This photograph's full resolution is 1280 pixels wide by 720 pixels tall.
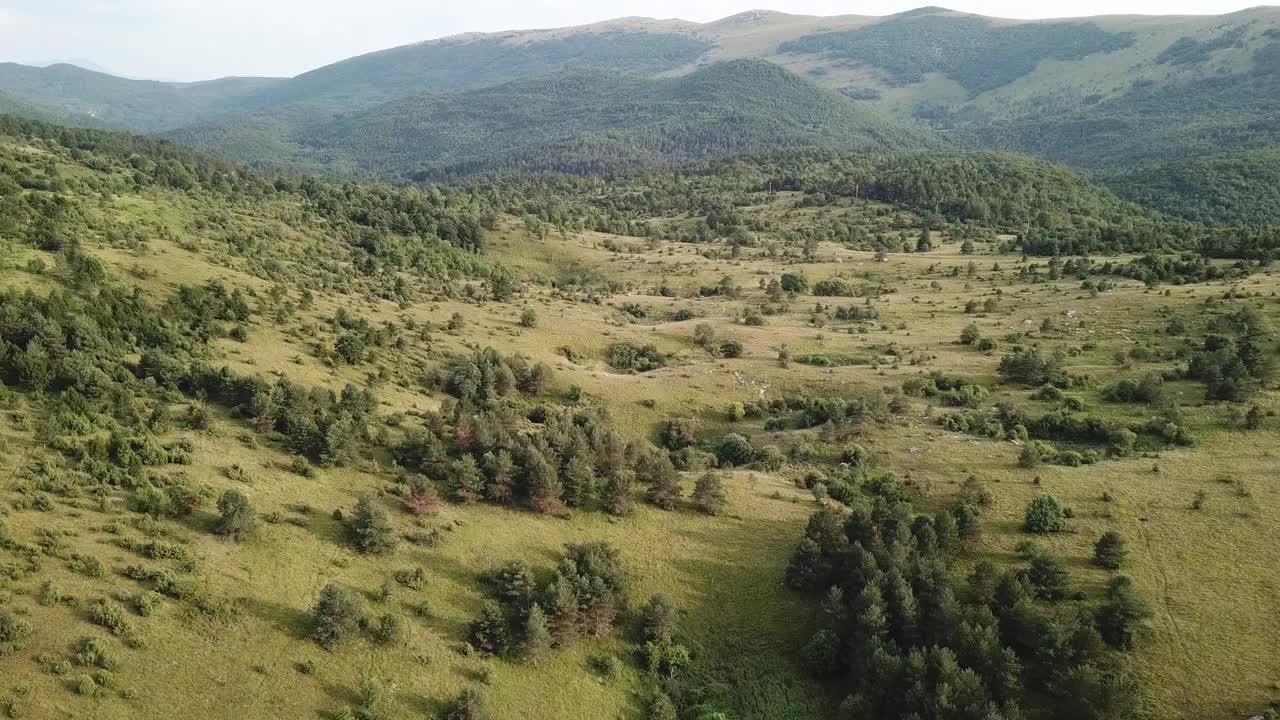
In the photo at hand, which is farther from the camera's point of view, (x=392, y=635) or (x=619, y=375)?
(x=619, y=375)

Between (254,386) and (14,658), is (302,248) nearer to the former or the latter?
(254,386)

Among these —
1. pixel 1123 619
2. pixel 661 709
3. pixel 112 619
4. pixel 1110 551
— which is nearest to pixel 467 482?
pixel 661 709

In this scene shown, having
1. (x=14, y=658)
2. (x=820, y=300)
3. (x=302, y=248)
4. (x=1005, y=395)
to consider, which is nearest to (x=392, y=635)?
(x=14, y=658)

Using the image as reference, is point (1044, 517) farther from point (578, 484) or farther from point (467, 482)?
point (467, 482)

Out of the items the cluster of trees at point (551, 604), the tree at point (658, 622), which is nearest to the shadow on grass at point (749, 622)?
the tree at point (658, 622)

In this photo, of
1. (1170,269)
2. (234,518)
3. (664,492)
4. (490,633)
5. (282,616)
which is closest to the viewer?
(282,616)

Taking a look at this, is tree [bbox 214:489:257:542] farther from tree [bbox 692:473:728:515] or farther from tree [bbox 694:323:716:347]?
tree [bbox 694:323:716:347]
